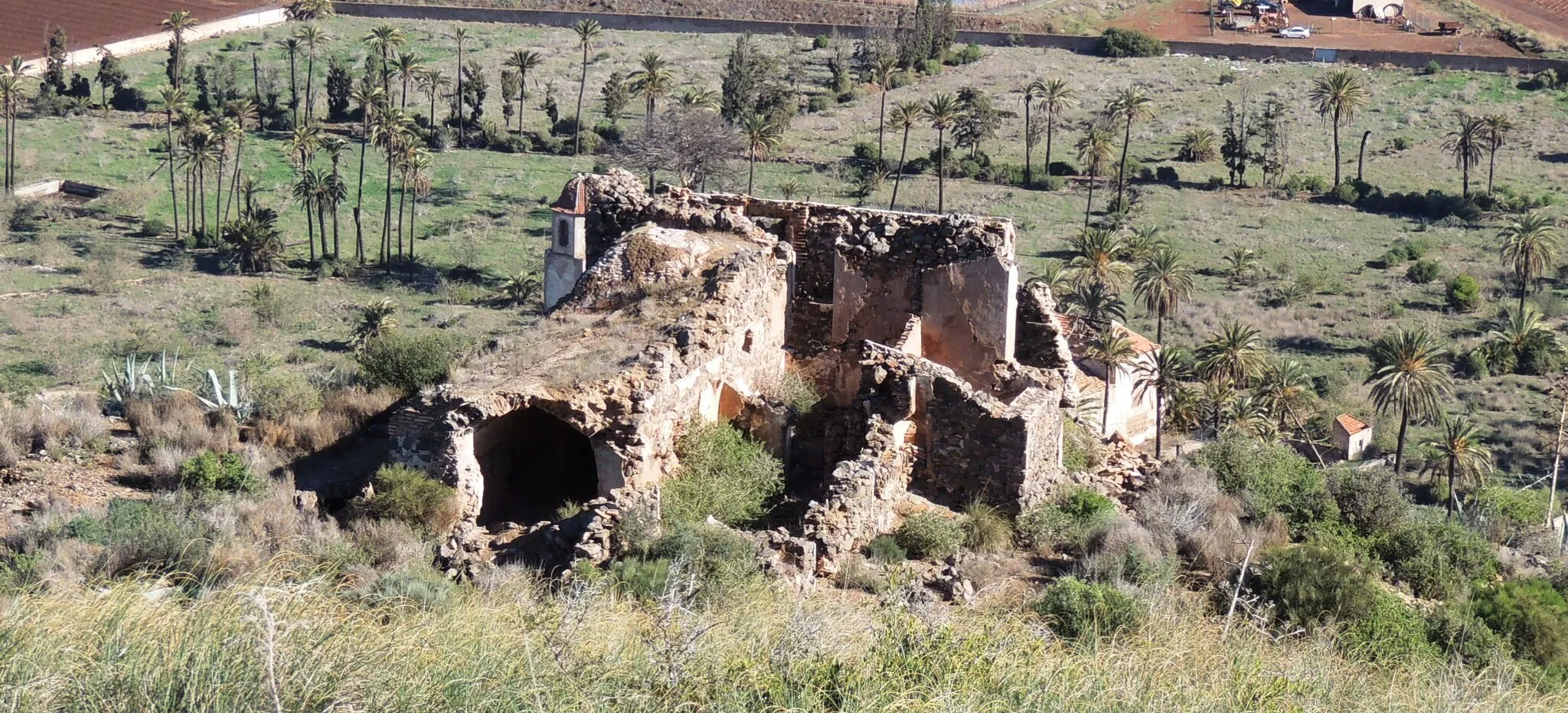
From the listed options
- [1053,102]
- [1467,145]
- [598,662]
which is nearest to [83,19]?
[1053,102]

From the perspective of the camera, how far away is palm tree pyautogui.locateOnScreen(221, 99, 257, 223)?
2638 inches

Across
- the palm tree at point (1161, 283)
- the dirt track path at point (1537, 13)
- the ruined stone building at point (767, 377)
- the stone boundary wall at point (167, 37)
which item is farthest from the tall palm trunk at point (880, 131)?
the ruined stone building at point (767, 377)

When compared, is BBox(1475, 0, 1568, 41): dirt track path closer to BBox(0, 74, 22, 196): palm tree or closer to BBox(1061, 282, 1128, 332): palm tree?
BBox(1061, 282, 1128, 332): palm tree

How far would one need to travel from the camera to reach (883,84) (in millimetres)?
75750

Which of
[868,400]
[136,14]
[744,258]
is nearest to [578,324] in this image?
[744,258]

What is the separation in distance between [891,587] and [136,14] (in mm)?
90746

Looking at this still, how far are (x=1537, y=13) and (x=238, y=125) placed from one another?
3050 inches

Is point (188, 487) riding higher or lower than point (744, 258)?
lower

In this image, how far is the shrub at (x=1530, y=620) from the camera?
1547cm

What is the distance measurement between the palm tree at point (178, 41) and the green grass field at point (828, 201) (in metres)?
2.16

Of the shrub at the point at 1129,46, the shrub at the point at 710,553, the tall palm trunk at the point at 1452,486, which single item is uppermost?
the shrub at the point at 1129,46

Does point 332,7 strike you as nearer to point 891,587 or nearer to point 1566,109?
point 1566,109

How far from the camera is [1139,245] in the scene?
54719mm

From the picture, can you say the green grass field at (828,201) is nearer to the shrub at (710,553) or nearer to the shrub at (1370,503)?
the shrub at (1370,503)
